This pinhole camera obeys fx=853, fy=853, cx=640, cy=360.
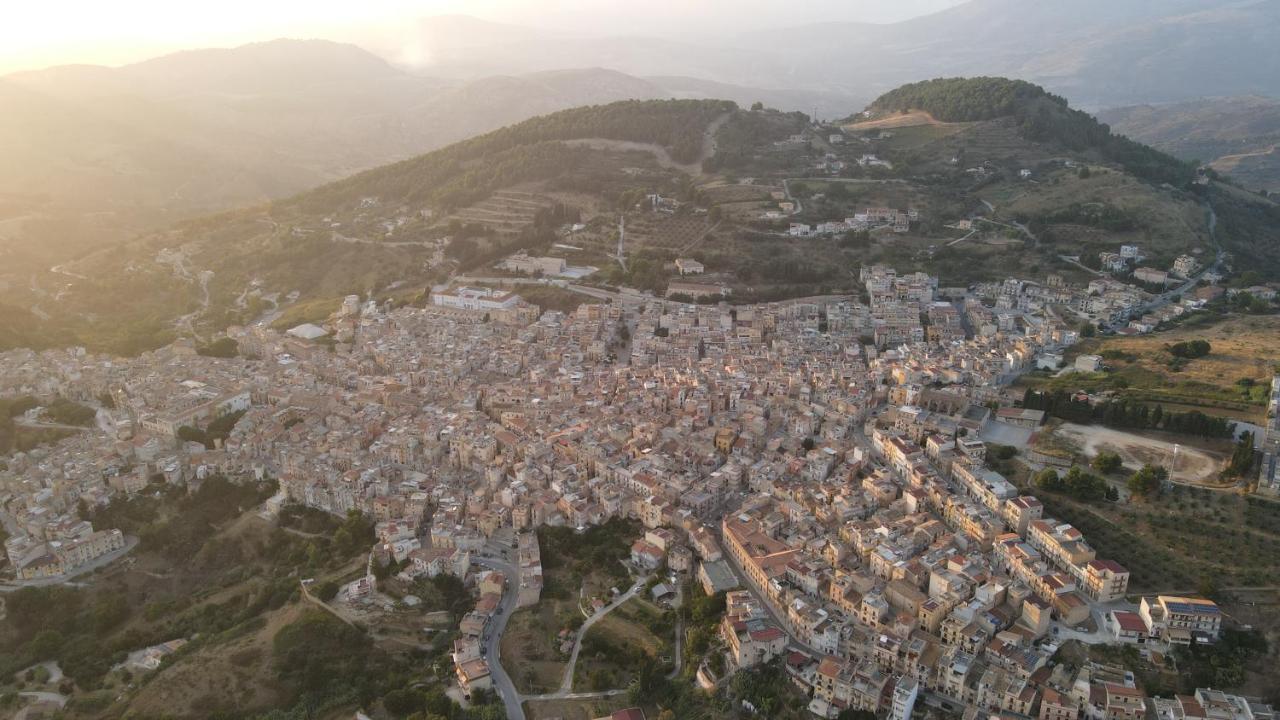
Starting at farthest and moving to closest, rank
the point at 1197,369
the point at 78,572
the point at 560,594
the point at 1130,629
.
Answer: the point at 1197,369 → the point at 78,572 → the point at 560,594 → the point at 1130,629

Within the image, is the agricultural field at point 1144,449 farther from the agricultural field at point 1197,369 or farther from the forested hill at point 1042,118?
the forested hill at point 1042,118

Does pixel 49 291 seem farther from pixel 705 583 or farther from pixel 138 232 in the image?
pixel 705 583

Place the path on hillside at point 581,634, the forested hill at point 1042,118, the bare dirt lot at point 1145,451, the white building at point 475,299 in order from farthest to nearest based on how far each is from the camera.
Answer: the forested hill at point 1042,118 < the white building at point 475,299 < the bare dirt lot at point 1145,451 < the path on hillside at point 581,634

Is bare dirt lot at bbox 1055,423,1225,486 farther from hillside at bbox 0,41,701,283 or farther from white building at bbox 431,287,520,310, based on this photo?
hillside at bbox 0,41,701,283

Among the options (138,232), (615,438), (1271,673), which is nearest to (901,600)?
(1271,673)

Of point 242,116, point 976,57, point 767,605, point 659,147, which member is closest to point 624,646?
point 767,605

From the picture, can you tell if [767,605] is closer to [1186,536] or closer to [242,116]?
[1186,536]

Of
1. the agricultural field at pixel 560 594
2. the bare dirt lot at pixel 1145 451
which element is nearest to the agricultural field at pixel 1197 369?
the bare dirt lot at pixel 1145 451
